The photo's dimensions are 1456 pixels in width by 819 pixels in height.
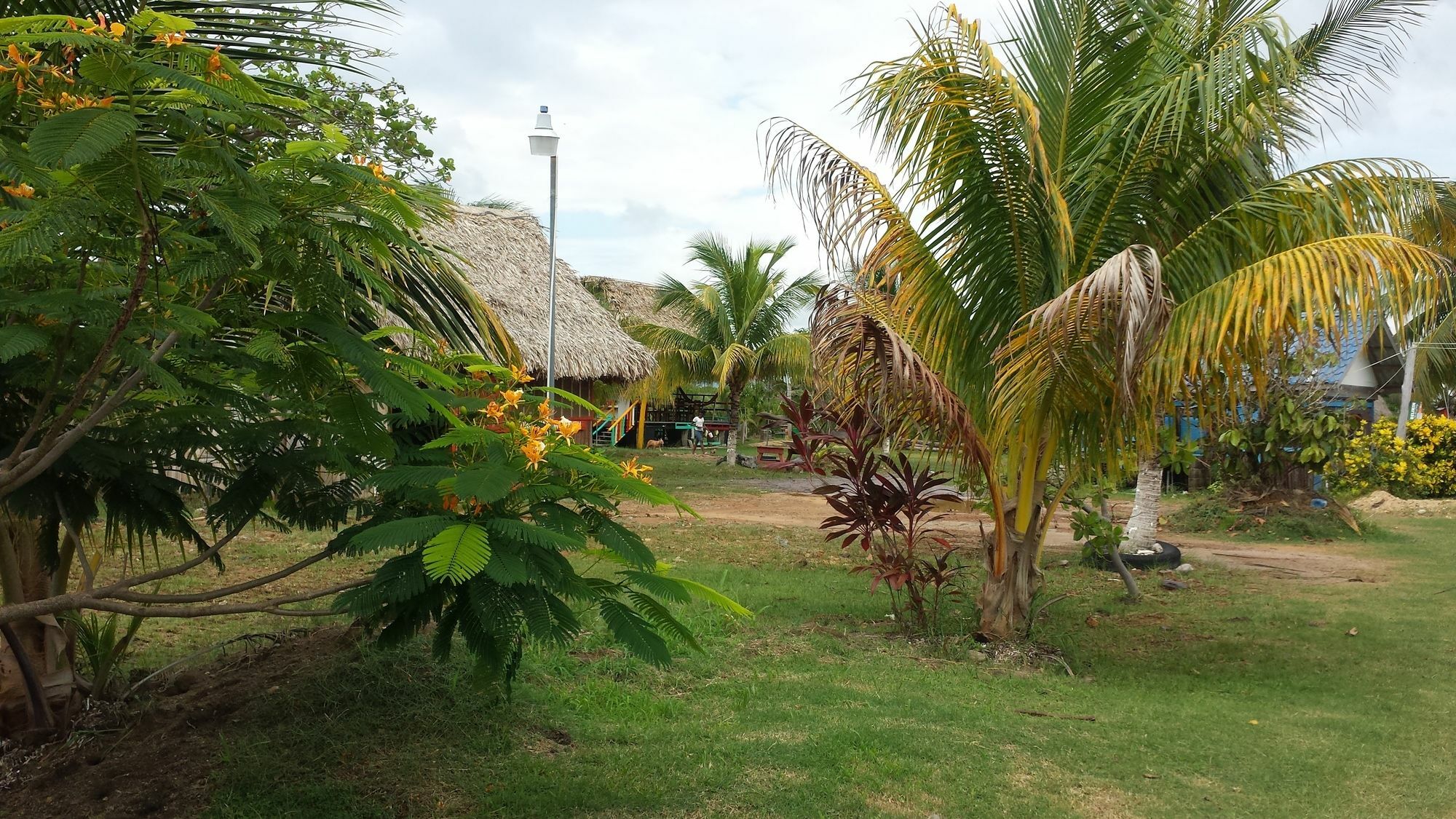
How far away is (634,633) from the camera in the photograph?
3143 millimetres

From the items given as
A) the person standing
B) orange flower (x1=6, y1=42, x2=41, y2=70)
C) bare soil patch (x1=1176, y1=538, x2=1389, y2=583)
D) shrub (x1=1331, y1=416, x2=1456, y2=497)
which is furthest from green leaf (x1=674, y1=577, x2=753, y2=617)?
the person standing

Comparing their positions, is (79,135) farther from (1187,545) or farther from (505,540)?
(1187,545)

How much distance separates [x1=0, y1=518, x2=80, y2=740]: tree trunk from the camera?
3.93 metres

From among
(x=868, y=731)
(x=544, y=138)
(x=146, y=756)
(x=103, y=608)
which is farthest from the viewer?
(x=544, y=138)

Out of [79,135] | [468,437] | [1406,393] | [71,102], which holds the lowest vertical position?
[468,437]

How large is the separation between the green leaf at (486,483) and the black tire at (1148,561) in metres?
8.22

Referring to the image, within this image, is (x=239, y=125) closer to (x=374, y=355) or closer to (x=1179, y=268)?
(x=374, y=355)

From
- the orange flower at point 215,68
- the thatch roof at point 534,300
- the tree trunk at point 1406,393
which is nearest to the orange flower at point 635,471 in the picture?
the orange flower at point 215,68

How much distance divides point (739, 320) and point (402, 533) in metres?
19.5

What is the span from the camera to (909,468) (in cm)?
650

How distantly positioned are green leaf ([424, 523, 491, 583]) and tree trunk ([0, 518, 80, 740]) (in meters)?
2.31

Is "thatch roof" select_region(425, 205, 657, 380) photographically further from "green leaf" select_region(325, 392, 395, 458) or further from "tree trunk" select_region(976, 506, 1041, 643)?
"green leaf" select_region(325, 392, 395, 458)

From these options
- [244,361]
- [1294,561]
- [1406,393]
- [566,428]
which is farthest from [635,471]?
[1406,393]

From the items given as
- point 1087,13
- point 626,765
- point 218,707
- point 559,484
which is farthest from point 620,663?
point 1087,13
